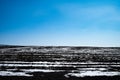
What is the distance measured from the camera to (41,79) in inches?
329

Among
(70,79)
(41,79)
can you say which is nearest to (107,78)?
(70,79)

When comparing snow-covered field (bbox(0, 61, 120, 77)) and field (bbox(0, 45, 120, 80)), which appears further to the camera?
snow-covered field (bbox(0, 61, 120, 77))

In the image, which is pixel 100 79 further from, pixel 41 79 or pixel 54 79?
pixel 41 79

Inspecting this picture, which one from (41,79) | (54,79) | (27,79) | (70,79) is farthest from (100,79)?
(27,79)

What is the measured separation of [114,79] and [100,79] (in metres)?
0.68

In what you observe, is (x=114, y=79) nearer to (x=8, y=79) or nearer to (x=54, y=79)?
(x=54, y=79)

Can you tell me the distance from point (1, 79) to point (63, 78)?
9.86 feet

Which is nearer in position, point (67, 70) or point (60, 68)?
point (67, 70)

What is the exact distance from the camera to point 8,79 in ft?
27.3

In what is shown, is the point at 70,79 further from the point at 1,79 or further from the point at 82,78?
the point at 1,79

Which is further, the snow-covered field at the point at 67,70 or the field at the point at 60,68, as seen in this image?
the snow-covered field at the point at 67,70

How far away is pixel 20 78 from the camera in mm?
8484

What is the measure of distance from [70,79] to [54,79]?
30.6 inches

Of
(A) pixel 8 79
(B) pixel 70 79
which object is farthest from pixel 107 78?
(A) pixel 8 79
